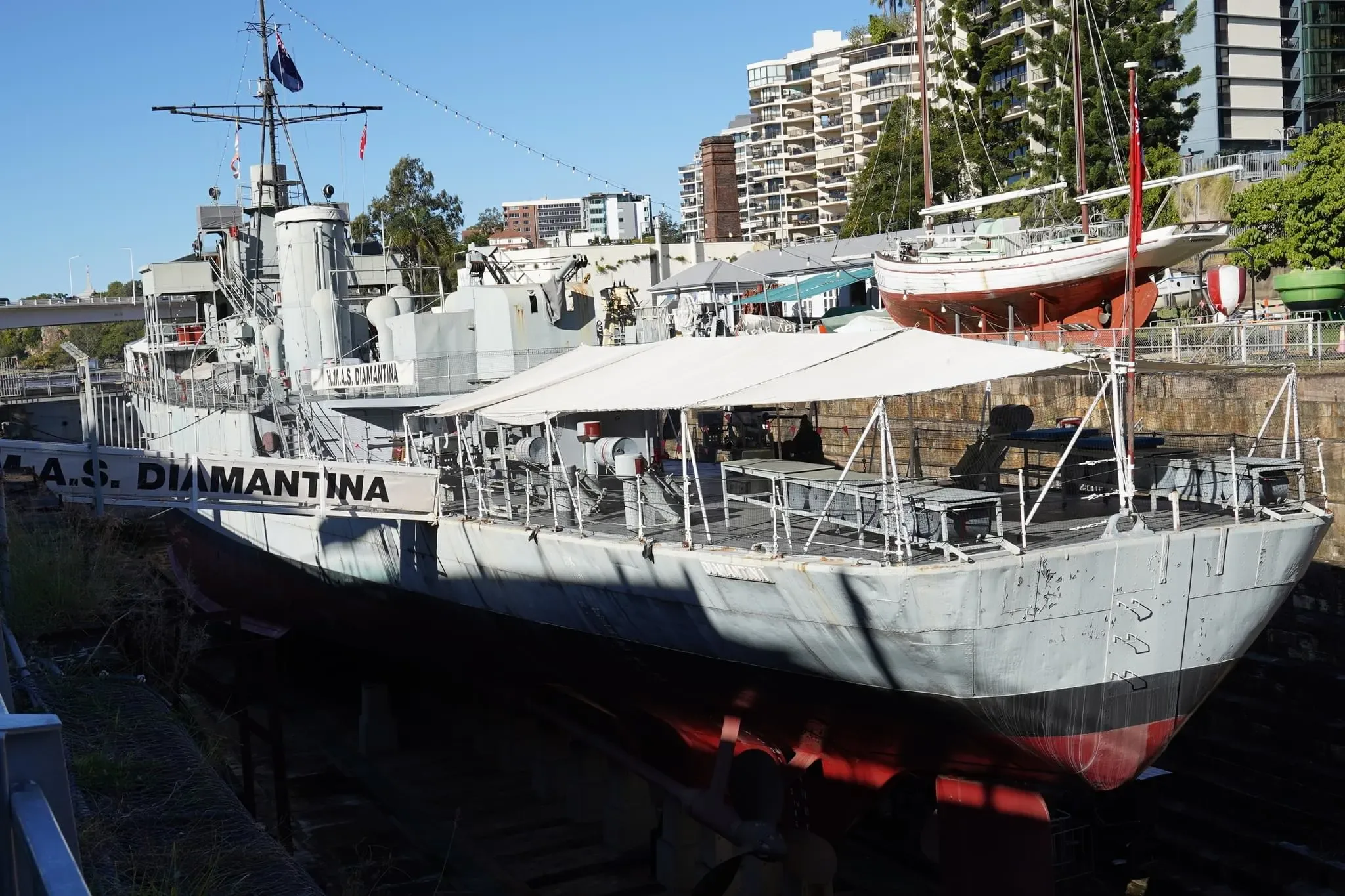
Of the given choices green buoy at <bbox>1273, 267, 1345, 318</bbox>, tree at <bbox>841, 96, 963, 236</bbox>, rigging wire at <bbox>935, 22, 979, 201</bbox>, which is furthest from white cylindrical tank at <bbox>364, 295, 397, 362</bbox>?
tree at <bbox>841, 96, 963, 236</bbox>

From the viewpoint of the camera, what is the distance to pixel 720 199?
56.7 m

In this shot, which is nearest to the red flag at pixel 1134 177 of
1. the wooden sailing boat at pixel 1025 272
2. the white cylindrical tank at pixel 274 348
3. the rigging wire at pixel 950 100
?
the wooden sailing boat at pixel 1025 272

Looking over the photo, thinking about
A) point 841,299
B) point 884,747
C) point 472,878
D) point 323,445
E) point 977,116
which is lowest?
point 472,878

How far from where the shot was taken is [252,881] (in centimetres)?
668

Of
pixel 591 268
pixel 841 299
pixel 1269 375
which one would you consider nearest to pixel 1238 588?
pixel 1269 375

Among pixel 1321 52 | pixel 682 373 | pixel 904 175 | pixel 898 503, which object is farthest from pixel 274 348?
pixel 1321 52

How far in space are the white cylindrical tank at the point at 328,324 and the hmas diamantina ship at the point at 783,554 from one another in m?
2.70

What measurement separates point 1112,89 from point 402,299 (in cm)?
2602

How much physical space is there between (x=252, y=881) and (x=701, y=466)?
14.0 metres

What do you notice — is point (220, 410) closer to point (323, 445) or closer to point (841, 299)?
point (323, 445)

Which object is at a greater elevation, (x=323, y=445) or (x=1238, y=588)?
(x=323, y=445)

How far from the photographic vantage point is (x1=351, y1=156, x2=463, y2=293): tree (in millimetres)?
56438

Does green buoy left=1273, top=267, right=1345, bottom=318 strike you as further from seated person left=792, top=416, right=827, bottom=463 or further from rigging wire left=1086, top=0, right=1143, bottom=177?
seated person left=792, top=416, right=827, bottom=463

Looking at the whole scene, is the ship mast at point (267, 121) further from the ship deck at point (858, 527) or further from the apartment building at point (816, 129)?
the apartment building at point (816, 129)
